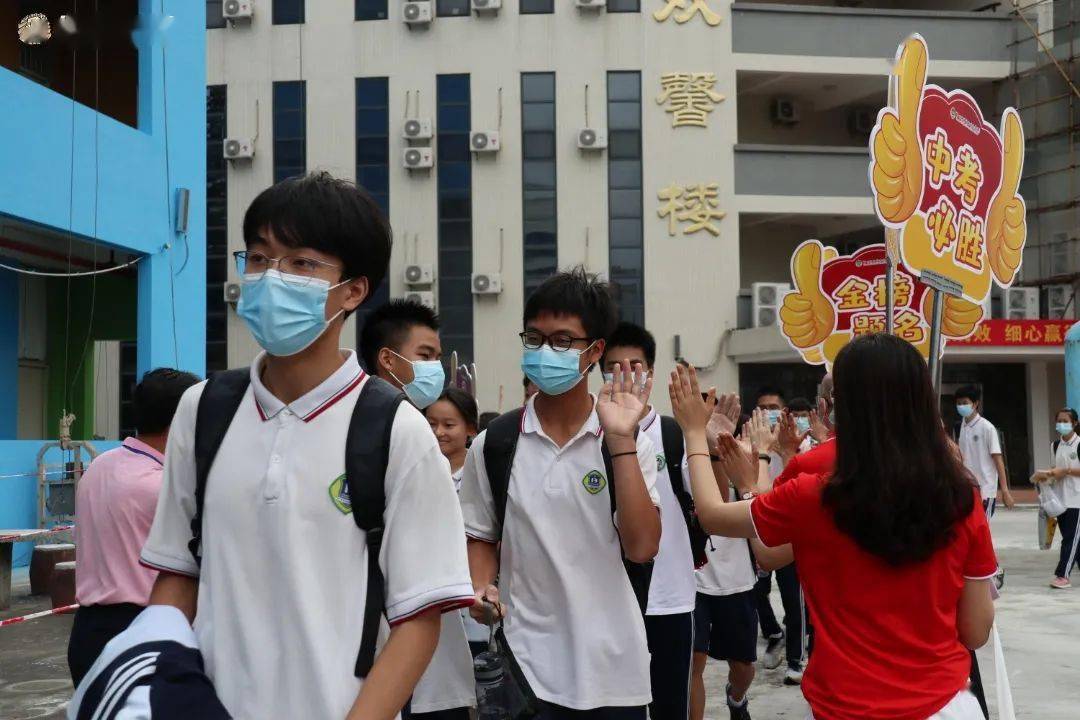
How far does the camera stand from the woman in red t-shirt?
279 cm

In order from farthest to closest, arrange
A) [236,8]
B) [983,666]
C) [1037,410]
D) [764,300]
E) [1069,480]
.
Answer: [1037,410] < [236,8] < [764,300] < [1069,480] < [983,666]

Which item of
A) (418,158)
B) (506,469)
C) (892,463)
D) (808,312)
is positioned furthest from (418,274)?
(892,463)

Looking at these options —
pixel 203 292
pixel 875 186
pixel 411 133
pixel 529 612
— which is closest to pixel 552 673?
pixel 529 612

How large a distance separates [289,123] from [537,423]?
2254 cm

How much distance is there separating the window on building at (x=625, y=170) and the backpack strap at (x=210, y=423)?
22.2 meters

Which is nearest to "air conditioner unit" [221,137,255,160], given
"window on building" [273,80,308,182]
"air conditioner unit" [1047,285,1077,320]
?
"window on building" [273,80,308,182]

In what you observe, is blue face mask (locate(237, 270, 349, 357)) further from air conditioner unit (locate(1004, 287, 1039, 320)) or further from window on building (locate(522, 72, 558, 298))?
air conditioner unit (locate(1004, 287, 1039, 320))

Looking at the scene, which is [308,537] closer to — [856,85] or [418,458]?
[418,458]

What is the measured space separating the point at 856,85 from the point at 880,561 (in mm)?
24007

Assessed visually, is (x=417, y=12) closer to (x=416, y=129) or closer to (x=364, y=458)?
(x=416, y=129)

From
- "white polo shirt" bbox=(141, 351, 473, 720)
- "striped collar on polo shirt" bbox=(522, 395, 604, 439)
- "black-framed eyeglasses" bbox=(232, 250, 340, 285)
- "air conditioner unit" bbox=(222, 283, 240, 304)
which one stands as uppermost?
"air conditioner unit" bbox=(222, 283, 240, 304)

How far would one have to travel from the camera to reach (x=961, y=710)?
2834mm

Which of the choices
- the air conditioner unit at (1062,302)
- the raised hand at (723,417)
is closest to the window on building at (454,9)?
the air conditioner unit at (1062,302)

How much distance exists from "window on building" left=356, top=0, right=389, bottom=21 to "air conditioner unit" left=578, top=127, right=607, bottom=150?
4938 millimetres
